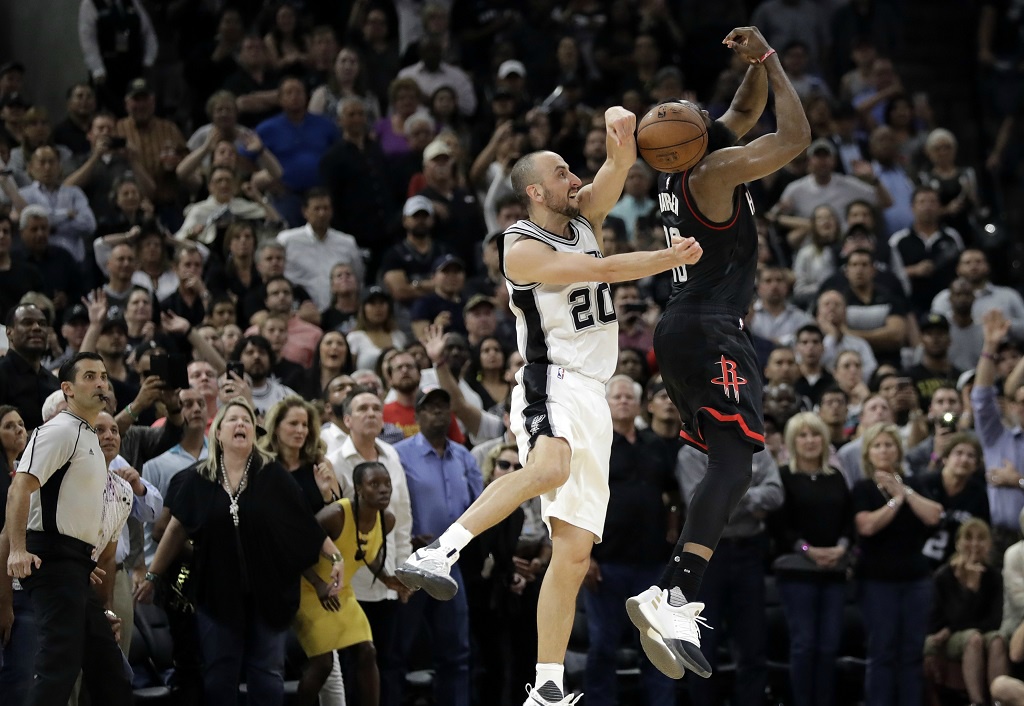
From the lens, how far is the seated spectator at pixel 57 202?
13.8 meters

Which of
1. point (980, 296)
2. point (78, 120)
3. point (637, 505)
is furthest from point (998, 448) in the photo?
point (78, 120)

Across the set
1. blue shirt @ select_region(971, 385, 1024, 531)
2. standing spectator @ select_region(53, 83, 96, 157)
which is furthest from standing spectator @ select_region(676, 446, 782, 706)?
standing spectator @ select_region(53, 83, 96, 157)

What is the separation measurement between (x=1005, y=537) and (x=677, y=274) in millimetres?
5972

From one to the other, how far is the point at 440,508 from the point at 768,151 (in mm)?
4846

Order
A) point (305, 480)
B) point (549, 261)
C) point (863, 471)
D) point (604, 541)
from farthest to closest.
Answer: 1. point (863, 471)
2. point (604, 541)
3. point (305, 480)
4. point (549, 261)

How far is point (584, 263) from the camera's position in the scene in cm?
720

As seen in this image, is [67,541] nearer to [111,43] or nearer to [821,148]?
[111,43]

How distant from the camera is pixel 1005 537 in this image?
40.5 feet

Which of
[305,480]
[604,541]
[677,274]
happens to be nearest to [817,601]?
[604,541]

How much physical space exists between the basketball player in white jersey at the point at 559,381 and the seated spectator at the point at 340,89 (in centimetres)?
936

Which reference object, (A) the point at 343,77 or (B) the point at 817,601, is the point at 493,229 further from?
(B) the point at 817,601

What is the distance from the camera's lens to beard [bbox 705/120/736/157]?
7.64 meters

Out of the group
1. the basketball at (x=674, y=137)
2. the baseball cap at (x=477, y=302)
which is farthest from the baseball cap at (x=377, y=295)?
the basketball at (x=674, y=137)

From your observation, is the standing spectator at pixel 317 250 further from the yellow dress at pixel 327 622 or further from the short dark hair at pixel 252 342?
the yellow dress at pixel 327 622
